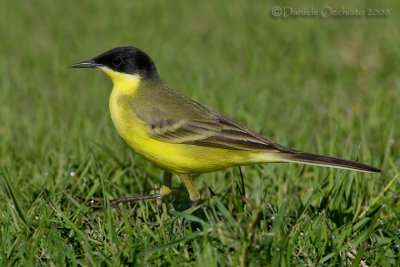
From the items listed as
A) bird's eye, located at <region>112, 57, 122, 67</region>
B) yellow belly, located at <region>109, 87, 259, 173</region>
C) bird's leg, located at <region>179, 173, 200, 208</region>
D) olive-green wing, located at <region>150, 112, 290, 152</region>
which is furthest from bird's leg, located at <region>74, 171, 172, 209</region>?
bird's eye, located at <region>112, 57, 122, 67</region>

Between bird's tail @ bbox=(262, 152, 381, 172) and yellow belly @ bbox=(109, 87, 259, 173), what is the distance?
26 centimetres

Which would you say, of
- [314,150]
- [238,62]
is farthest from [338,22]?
[314,150]

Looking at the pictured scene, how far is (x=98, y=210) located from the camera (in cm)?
515

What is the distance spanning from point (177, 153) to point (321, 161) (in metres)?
1.14

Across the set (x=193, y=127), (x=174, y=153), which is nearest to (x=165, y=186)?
(x=174, y=153)

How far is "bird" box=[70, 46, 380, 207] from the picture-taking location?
495 centimetres

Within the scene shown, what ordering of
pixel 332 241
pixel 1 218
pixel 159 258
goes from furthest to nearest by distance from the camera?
pixel 1 218 < pixel 332 241 < pixel 159 258

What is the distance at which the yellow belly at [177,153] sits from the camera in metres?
4.94

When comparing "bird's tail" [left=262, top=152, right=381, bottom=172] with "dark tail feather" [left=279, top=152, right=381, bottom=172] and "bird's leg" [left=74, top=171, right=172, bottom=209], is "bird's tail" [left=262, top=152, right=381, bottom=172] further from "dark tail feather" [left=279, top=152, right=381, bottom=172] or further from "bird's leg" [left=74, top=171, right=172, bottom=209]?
"bird's leg" [left=74, top=171, right=172, bottom=209]

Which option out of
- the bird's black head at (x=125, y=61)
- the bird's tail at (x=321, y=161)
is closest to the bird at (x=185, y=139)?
the bird's tail at (x=321, y=161)

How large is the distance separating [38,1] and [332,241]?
974 centimetres

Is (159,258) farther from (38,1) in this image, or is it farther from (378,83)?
(38,1)

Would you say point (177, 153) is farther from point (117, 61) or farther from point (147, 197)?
point (117, 61)

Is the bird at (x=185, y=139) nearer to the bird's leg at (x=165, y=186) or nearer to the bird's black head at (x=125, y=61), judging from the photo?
the bird's leg at (x=165, y=186)
